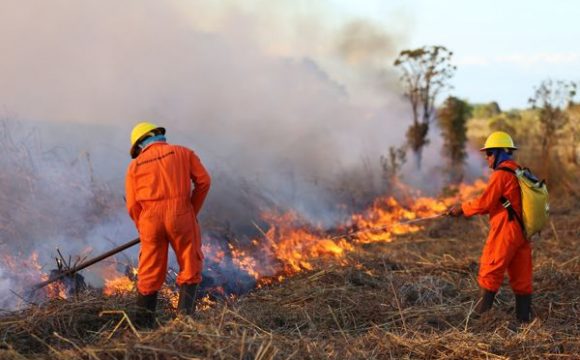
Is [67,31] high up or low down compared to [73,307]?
up

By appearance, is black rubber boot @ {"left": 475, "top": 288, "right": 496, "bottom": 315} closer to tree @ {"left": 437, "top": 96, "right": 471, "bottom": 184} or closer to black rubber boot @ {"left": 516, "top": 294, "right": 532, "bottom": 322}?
black rubber boot @ {"left": 516, "top": 294, "right": 532, "bottom": 322}

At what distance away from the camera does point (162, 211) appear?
4.96 m

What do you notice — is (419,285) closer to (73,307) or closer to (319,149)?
(73,307)

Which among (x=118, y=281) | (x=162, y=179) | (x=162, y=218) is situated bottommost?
(x=118, y=281)

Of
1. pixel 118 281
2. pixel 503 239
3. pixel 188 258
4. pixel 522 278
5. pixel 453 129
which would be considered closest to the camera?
pixel 188 258

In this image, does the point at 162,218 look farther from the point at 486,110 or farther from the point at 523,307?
the point at 486,110

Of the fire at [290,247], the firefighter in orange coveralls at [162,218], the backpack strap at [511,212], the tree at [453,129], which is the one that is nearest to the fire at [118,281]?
the fire at [290,247]

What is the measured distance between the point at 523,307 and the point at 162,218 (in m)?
3.41

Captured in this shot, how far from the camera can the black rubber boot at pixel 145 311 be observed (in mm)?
5070

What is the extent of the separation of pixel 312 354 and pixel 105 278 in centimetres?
379

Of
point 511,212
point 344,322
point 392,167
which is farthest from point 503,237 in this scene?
point 392,167

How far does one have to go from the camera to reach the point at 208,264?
723 centimetres

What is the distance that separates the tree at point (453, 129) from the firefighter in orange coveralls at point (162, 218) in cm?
1257

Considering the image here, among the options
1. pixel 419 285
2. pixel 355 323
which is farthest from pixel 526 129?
pixel 355 323
